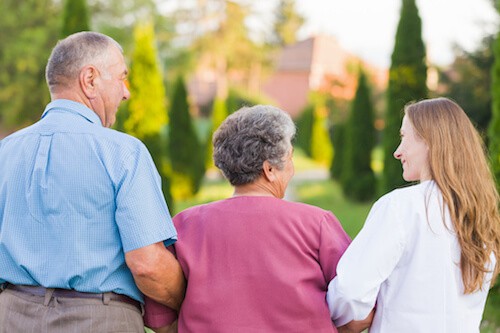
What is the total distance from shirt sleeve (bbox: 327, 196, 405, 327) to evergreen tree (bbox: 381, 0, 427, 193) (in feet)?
31.5

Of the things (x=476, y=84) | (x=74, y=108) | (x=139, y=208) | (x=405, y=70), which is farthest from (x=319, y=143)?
(x=139, y=208)

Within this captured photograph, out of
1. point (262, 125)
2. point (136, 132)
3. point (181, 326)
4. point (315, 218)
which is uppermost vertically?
point (262, 125)

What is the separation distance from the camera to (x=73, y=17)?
11.1 metres

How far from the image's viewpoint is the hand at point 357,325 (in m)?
→ 2.74

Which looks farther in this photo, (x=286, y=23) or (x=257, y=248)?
(x=286, y=23)

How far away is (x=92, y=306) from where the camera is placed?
2.59m

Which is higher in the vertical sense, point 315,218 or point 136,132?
point 315,218

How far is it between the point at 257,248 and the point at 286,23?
6590cm

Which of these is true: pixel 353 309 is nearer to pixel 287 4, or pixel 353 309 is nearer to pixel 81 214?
pixel 81 214

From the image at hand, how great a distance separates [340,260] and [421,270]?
287 mm

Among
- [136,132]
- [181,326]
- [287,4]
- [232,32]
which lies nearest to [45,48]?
[232,32]

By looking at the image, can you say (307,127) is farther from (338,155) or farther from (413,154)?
(413,154)

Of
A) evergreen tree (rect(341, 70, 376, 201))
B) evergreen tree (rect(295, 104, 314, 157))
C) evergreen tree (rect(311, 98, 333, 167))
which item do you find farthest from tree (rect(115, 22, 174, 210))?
evergreen tree (rect(295, 104, 314, 157))

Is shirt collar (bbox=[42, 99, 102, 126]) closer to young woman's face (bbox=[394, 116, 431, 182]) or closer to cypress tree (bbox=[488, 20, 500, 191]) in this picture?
young woman's face (bbox=[394, 116, 431, 182])
